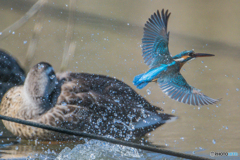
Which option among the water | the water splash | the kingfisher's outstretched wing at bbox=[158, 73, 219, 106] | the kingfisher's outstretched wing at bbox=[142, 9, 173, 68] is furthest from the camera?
the water

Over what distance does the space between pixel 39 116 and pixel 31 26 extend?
2.79 m

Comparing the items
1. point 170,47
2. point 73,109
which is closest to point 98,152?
point 73,109

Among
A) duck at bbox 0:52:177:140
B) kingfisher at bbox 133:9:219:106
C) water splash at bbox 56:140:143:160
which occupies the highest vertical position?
kingfisher at bbox 133:9:219:106

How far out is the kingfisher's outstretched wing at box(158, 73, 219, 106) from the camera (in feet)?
6.04

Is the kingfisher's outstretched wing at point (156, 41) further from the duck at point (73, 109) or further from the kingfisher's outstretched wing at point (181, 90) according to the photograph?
the duck at point (73, 109)

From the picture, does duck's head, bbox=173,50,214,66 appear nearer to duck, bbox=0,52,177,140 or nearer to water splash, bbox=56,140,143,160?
water splash, bbox=56,140,143,160

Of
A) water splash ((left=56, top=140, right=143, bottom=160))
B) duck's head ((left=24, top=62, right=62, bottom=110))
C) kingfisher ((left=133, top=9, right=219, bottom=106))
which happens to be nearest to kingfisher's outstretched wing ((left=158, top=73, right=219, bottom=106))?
kingfisher ((left=133, top=9, right=219, bottom=106))

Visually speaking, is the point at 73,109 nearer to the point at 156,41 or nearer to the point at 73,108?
the point at 73,108

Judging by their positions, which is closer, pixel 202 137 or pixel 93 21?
pixel 202 137

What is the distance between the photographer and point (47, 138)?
270 centimetres

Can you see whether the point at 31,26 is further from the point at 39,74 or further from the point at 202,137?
the point at 202,137

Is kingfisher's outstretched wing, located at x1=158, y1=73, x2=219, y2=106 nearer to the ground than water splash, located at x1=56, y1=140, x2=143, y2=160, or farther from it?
farther from it

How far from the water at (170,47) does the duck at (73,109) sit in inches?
5.8

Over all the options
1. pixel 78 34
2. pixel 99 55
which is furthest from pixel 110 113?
pixel 78 34
